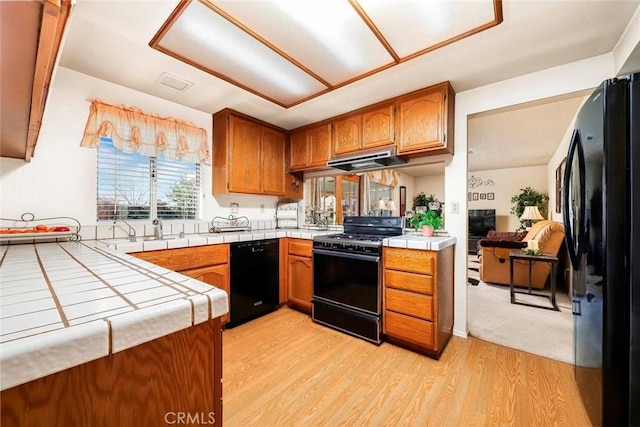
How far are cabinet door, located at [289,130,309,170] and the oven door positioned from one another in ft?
4.10

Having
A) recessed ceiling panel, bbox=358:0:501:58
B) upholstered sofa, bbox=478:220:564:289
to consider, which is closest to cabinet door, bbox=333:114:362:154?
recessed ceiling panel, bbox=358:0:501:58

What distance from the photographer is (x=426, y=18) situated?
4.87 ft

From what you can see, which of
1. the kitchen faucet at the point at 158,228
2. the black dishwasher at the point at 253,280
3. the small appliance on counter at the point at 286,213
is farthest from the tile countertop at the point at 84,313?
the small appliance on counter at the point at 286,213

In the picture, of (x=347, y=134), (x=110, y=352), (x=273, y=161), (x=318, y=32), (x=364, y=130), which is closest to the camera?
(x=110, y=352)

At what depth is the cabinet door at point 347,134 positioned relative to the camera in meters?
2.78

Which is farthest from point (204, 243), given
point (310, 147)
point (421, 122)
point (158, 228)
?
point (421, 122)

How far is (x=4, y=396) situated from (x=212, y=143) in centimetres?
295

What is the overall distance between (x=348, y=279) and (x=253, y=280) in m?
0.99

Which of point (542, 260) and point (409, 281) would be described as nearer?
point (409, 281)

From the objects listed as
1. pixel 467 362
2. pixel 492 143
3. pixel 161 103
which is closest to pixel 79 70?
pixel 161 103

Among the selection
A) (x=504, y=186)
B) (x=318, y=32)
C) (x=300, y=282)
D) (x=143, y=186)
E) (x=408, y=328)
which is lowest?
(x=408, y=328)

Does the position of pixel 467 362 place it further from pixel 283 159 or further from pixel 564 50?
pixel 283 159

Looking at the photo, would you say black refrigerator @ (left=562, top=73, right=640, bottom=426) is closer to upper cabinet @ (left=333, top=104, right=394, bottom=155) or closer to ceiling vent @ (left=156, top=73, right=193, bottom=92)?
upper cabinet @ (left=333, top=104, right=394, bottom=155)

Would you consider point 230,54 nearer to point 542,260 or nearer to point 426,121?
point 426,121
